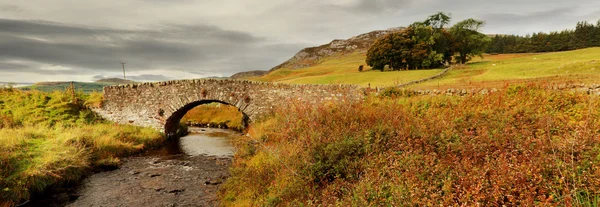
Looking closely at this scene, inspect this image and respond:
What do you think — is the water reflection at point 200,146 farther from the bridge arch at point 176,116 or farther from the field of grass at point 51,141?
→ the field of grass at point 51,141

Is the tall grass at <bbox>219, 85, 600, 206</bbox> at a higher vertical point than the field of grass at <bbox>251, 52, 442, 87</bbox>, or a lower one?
lower

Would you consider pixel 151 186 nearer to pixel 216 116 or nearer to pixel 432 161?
pixel 432 161

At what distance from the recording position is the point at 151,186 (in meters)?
11.4

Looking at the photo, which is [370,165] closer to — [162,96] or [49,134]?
[49,134]

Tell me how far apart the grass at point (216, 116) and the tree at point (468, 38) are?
144 ft

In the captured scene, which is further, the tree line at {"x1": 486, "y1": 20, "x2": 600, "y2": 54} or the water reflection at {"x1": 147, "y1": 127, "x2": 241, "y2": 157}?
the tree line at {"x1": 486, "y1": 20, "x2": 600, "y2": 54}

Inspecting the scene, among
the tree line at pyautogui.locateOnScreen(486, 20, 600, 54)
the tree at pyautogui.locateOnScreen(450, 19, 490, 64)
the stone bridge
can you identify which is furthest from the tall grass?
the tree line at pyautogui.locateOnScreen(486, 20, 600, 54)

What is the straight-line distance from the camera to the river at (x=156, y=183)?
982cm

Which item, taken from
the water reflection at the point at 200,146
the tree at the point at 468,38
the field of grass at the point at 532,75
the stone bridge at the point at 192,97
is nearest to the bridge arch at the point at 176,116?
the stone bridge at the point at 192,97

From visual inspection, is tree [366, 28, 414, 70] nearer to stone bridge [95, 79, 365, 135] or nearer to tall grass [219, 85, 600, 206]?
stone bridge [95, 79, 365, 135]

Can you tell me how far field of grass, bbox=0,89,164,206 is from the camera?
997cm

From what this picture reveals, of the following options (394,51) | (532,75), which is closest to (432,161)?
(532,75)

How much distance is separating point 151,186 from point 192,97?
358 inches

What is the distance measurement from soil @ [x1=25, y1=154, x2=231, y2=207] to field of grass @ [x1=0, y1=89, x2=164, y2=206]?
0.68 metres
